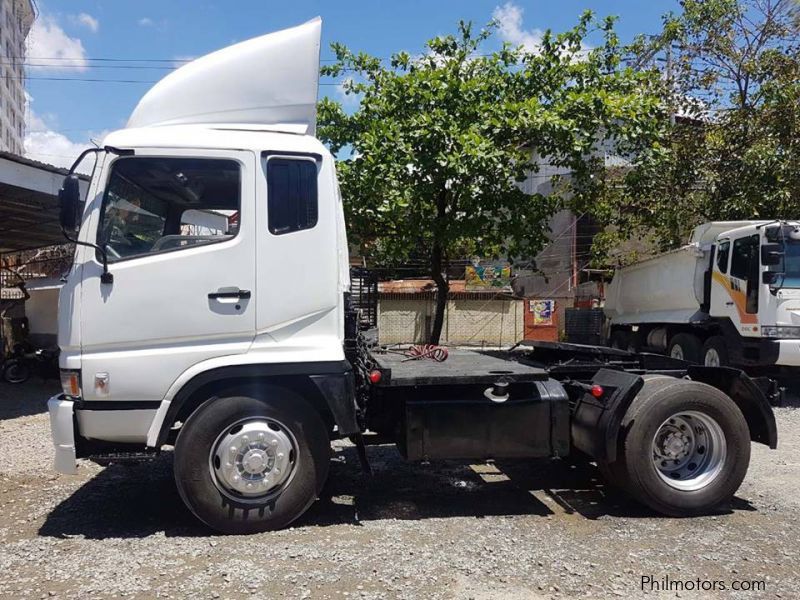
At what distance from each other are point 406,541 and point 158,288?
7.99 feet

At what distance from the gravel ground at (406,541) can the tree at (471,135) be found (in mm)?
5369

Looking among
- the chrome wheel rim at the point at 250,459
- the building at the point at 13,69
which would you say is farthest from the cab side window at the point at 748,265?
the building at the point at 13,69

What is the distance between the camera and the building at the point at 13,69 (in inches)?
3255

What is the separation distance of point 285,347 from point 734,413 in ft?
11.5

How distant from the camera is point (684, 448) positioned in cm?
511

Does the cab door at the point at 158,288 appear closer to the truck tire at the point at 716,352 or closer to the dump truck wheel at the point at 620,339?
the truck tire at the point at 716,352

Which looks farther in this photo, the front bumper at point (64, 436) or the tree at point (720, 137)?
the tree at point (720, 137)

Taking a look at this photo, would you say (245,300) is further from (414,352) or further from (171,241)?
(414,352)

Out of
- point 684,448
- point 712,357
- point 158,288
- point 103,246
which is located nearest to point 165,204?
point 103,246

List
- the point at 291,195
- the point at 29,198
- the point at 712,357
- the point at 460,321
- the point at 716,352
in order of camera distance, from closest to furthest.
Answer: the point at 291,195, the point at 29,198, the point at 716,352, the point at 712,357, the point at 460,321

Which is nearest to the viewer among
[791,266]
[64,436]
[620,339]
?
[64,436]

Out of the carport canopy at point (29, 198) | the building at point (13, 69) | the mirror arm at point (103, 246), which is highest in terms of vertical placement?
the building at point (13, 69)

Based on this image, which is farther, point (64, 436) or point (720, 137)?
point (720, 137)

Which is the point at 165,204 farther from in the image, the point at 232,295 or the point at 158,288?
the point at 232,295
